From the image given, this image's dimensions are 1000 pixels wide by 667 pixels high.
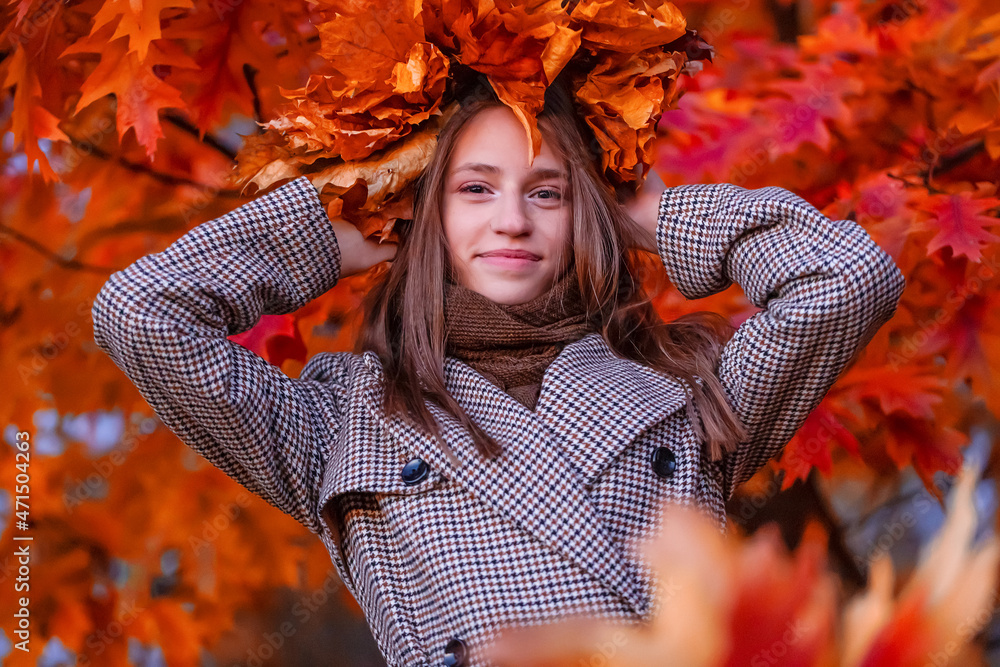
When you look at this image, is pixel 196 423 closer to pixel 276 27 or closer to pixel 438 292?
→ pixel 438 292

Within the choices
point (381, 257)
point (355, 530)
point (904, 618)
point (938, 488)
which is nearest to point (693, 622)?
point (904, 618)

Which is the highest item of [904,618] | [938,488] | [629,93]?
[904,618]

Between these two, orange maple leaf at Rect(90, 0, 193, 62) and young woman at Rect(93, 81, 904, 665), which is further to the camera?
orange maple leaf at Rect(90, 0, 193, 62)

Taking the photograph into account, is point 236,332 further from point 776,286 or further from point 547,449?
point 776,286

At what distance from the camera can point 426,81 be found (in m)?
1.46

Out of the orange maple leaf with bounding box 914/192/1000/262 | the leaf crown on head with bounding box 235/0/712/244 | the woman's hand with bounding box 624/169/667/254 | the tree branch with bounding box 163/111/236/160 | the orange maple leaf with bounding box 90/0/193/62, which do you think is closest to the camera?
the leaf crown on head with bounding box 235/0/712/244

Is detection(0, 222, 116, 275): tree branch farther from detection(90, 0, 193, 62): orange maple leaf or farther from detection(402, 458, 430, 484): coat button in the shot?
detection(402, 458, 430, 484): coat button

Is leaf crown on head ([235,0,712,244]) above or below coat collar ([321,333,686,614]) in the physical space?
above

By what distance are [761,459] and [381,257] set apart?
0.64m

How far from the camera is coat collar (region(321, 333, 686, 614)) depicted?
4.20 ft

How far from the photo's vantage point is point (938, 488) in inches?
83.1

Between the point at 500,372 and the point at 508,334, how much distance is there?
56 mm

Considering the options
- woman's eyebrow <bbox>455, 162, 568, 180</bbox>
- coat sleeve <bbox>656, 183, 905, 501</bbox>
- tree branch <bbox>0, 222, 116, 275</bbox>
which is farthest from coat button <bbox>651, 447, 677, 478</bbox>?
tree branch <bbox>0, 222, 116, 275</bbox>

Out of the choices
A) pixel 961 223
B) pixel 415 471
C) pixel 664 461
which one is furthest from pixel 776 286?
pixel 961 223
